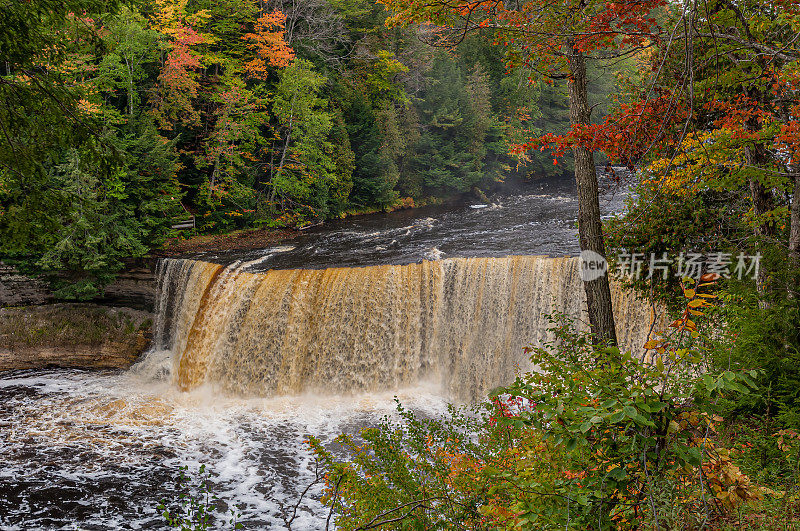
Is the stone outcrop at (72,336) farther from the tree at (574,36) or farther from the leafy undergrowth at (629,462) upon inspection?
the leafy undergrowth at (629,462)

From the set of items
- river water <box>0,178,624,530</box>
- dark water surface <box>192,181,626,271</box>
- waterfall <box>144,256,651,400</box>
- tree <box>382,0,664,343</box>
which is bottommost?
river water <box>0,178,624,530</box>

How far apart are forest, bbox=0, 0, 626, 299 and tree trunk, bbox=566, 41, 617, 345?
302 cm

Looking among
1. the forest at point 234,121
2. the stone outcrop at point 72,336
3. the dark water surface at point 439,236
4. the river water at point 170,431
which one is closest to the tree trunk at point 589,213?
the forest at point 234,121

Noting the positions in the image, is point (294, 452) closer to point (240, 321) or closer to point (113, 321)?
point (240, 321)

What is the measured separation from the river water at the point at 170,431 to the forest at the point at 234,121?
9.73 feet

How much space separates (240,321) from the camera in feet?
40.1

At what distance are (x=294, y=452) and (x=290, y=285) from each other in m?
4.11

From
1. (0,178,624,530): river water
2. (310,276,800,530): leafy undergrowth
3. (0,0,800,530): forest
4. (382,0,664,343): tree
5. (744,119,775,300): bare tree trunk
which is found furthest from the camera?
(0,178,624,530): river water

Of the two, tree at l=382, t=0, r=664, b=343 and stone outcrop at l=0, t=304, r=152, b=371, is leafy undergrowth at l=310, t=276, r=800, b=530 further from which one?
stone outcrop at l=0, t=304, r=152, b=371

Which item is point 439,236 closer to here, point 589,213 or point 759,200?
point 759,200

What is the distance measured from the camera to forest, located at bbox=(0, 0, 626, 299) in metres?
5.95

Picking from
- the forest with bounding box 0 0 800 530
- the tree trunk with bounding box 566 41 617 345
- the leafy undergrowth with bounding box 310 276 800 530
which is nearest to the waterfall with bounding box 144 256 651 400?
the forest with bounding box 0 0 800 530

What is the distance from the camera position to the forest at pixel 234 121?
19.5 ft

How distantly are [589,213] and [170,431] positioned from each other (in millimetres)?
8675
